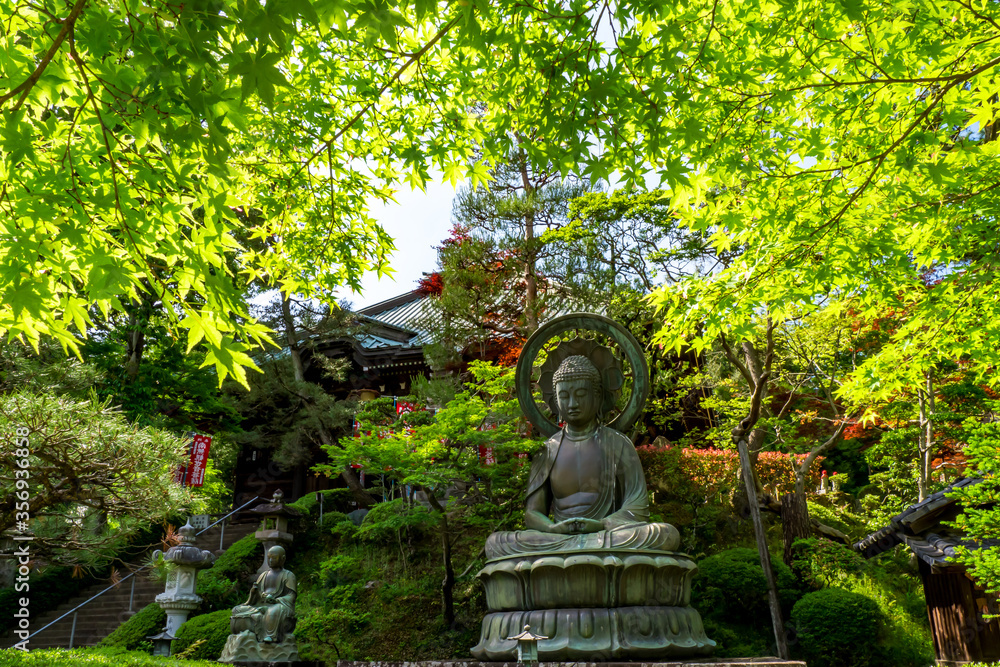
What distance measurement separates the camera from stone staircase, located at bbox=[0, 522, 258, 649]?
13766mm

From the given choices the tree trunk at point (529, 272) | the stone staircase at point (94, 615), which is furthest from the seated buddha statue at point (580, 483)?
the stone staircase at point (94, 615)

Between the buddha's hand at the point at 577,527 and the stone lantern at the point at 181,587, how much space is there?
870 cm

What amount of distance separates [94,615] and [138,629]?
2852 mm

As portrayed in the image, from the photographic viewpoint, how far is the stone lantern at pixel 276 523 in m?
12.0

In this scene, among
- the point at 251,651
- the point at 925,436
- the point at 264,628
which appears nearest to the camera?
the point at 251,651

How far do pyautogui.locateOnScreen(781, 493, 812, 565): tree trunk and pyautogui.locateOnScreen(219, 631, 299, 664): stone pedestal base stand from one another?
8512mm

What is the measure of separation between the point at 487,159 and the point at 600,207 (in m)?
8.90

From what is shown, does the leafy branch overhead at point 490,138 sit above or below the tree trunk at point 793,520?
above

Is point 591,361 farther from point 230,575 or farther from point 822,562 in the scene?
point 230,575

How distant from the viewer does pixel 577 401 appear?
7.31m

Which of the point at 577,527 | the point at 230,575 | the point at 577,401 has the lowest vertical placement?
the point at 230,575

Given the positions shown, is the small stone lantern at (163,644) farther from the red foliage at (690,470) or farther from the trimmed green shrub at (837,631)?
the trimmed green shrub at (837,631)

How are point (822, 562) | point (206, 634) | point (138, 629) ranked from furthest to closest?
1. point (138, 629)
2. point (822, 562)
3. point (206, 634)

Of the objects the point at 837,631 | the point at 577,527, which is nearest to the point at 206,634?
the point at 577,527
